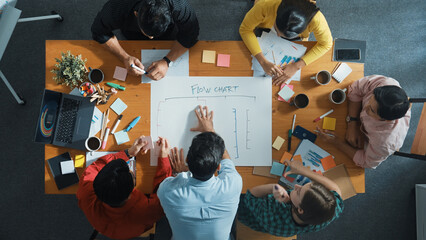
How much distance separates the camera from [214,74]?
1.45 m

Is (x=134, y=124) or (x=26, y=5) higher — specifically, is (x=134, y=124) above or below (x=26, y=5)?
below

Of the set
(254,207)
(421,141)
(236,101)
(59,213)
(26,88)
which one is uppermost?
(26,88)

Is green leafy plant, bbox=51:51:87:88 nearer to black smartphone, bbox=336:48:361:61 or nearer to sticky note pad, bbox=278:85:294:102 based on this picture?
sticky note pad, bbox=278:85:294:102

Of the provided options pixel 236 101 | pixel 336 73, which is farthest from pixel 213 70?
pixel 336 73

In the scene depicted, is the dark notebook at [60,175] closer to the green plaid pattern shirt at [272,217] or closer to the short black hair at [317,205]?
the green plaid pattern shirt at [272,217]

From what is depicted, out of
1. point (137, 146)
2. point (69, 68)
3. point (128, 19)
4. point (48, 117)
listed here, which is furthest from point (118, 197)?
Answer: point (128, 19)

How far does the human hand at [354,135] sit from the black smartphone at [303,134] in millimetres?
185

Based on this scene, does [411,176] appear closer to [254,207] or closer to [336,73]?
[336,73]

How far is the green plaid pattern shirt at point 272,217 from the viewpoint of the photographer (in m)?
1.34

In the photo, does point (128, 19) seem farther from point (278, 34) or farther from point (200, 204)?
point (200, 204)

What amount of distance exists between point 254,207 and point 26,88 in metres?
2.06

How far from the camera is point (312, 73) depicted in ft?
4.82

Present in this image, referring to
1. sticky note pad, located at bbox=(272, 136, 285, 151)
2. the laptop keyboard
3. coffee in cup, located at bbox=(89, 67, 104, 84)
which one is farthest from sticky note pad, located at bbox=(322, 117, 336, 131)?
the laptop keyboard

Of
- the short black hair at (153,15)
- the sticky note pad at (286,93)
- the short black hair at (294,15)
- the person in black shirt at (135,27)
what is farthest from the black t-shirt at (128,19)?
the sticky note pad at (286,93)
